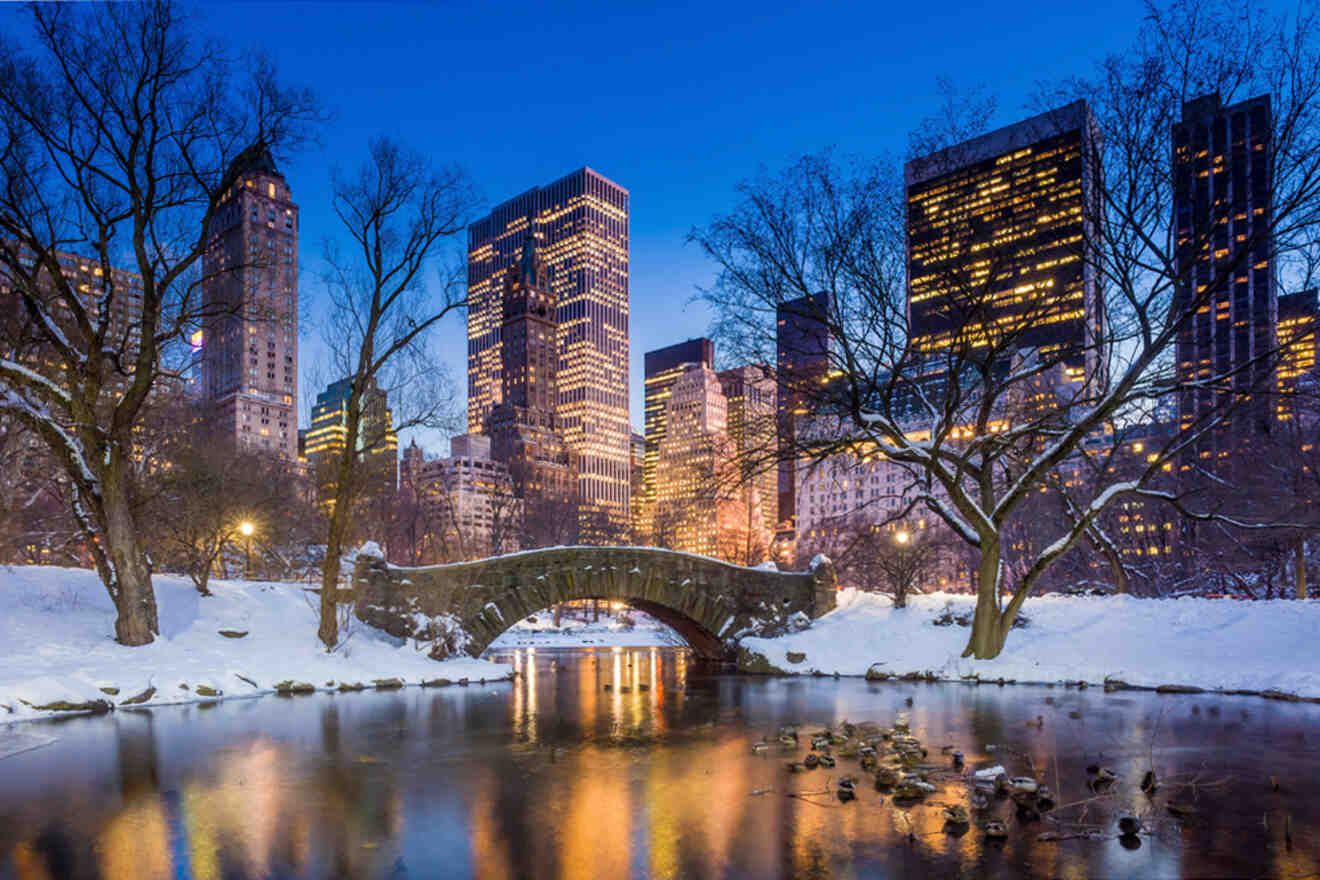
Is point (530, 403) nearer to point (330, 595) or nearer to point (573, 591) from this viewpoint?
point (573, 591)

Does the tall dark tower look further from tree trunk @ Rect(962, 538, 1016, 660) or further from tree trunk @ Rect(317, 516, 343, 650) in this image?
tree trunk @ Rect(962, 538, 1016, 660)

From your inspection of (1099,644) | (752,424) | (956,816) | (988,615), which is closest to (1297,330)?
(1099,644)

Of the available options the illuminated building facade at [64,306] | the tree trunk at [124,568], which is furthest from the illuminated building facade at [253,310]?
the tree trunk at [124,568]

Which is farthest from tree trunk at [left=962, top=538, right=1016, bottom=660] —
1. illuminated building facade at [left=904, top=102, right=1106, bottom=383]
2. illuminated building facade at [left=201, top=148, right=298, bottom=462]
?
illuminated building facade at [left=201, top=148, right=298, bottom=462]

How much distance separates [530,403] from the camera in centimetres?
17750

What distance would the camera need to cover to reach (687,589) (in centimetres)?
2616

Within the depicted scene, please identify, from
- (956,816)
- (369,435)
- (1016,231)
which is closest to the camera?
(956,816)

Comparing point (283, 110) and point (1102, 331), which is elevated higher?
point (283, 110)

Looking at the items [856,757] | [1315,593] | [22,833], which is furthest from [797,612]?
[1315,593]

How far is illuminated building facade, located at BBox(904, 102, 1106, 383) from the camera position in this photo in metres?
19.5

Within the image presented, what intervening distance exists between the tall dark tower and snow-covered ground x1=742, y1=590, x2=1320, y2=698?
38660 mm

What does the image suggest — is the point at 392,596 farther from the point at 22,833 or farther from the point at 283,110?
the point at 22,833

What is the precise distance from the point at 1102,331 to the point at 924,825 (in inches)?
636

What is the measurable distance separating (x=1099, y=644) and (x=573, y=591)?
1409 centimetres
